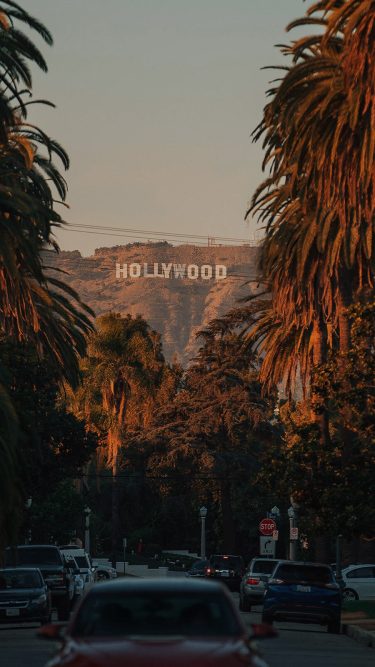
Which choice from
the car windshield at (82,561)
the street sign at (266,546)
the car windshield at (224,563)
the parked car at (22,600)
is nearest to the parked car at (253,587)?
the car windshield at (82,561)

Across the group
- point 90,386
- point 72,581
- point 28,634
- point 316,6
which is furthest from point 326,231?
point 90,386

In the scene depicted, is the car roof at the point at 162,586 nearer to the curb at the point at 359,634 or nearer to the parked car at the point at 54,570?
the curb at the point at 359,634

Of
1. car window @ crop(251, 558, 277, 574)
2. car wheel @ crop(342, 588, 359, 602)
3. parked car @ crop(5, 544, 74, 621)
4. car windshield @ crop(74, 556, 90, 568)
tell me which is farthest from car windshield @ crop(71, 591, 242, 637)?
car windshield @ crop(74, 556, 90, 568)

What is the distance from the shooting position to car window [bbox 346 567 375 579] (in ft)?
175

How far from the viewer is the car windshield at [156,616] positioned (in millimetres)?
11555

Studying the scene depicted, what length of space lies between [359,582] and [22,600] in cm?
2075

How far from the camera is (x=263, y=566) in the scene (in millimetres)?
52094

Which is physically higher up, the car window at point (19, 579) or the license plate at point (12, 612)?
the car window at point (19, 579)

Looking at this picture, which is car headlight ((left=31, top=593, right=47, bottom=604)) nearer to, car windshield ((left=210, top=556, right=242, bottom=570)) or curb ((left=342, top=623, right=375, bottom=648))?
curb ((left=342, top=623, right=375, bottom=648))

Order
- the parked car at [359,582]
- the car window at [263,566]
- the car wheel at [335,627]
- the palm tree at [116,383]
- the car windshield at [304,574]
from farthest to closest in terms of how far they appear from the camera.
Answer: the palm tree at [116,383], the parked car at [359,582], the car window at [263,566], the car wheel at [335,627], the car windshield at [304,574]

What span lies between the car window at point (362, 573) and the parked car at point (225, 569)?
A: 17.1 m

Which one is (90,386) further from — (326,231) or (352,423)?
(352,423)

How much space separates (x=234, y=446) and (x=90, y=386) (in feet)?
31.4

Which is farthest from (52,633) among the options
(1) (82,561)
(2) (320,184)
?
(1) (82,561)
